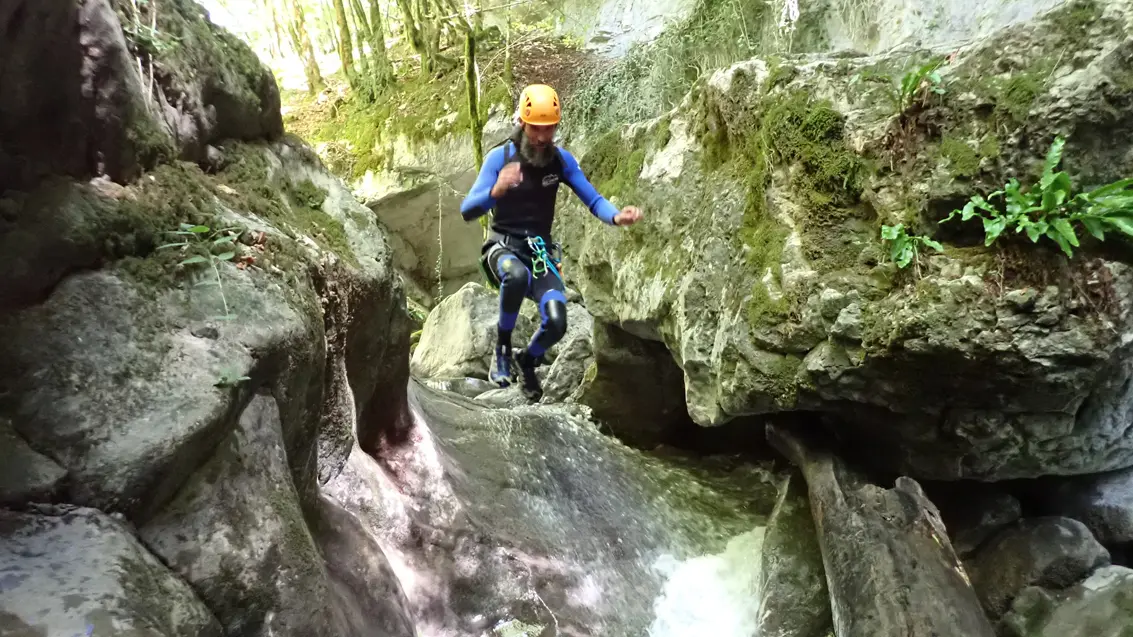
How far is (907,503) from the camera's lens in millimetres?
3729

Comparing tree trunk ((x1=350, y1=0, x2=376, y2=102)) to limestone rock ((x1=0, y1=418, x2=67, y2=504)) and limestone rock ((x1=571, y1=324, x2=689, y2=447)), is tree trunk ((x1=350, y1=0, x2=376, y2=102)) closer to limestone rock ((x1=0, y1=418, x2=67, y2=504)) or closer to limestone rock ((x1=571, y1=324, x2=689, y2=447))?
limestone rock ((x1=571, y1=324, x2=689, y2=447))

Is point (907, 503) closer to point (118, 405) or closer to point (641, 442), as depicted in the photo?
point (641, 442)

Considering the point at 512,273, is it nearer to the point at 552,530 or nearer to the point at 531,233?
the point at 531,233

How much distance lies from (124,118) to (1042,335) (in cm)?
402

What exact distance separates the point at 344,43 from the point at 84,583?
11358mm

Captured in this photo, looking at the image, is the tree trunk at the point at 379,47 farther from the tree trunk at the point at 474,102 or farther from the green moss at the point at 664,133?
the green moss at the point at 664,133

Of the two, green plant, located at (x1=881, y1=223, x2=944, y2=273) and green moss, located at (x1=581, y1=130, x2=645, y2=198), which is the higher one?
green moss, located at (x1=581, y1=130, x2=645, y2=198)

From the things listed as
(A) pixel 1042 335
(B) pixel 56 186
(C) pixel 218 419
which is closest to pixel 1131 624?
(A) pixel 1042 335

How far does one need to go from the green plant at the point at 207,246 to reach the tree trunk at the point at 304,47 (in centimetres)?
1091

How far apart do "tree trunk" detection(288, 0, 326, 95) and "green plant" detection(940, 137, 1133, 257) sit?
39.6 feet

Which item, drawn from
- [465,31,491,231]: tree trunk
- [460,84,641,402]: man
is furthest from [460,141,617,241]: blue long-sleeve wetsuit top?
[465,31,491,231]: tree trunk

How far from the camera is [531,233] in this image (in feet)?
17.4

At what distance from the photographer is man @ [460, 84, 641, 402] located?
4.94m

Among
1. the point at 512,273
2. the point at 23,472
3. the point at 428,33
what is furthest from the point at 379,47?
the point at 23,472
